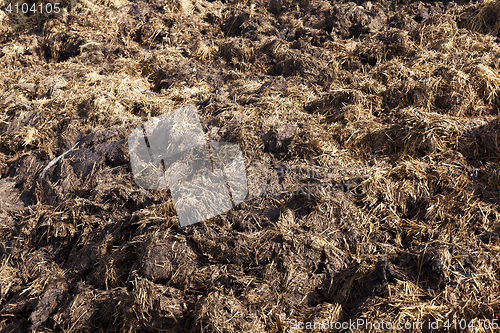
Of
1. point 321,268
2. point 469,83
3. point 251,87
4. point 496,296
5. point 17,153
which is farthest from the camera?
point 251,87

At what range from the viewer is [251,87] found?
4293mm

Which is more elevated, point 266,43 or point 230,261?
point 266,43

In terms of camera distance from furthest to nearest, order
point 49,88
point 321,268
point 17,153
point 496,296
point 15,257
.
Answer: point 49,88 → point 17,153 → point 15,257 → point 321,268 → point 496,296

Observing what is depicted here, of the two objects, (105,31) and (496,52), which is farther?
(105,31)

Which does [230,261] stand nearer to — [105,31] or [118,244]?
[118,244]

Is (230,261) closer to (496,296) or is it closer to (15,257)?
(496,296)

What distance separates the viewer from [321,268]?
2639 millimetres

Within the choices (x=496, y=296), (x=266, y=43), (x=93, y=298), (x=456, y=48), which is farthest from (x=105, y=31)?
(x=496, y=296)

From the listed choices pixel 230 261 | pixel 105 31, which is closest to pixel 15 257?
pixel 230 261

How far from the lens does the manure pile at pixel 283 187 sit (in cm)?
245

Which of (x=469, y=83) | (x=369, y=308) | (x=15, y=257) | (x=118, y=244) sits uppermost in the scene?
(x=469, y=83)

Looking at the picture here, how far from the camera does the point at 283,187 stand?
3.10m

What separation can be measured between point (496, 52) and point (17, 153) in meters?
5.30

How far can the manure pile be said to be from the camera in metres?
2.45
